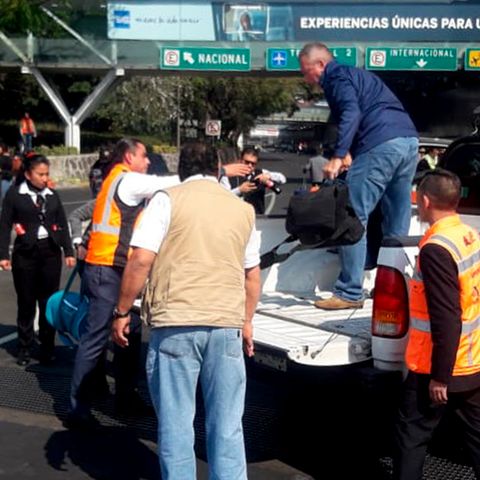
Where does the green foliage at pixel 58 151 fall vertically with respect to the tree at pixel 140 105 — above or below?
below

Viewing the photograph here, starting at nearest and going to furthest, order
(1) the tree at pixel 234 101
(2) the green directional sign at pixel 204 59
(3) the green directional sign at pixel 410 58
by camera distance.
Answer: (3) the green directional sign at pixel 410 58
(2) the green directional sign at pixel 204 59
(1) the tree at pixel 234 101

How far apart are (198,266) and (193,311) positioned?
20cm

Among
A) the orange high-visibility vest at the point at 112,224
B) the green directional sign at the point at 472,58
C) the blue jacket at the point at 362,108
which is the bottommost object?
the orange high-visibility vest at the point at 112,224

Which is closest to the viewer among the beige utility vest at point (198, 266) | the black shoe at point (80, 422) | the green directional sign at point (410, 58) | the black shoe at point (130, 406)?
the beige utility vest at point (198, 266)

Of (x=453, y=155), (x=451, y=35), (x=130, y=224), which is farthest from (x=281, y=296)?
(x=451, y=35)

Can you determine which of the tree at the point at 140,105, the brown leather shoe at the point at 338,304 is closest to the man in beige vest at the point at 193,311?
the brown leather shoe at the point at 338,304

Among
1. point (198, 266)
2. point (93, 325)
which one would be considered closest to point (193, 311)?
point (198, 266)

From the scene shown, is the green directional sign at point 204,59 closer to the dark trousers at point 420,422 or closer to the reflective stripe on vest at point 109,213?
the reflective stripe on vest at point 109,213

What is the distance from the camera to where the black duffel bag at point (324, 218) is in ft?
19.4

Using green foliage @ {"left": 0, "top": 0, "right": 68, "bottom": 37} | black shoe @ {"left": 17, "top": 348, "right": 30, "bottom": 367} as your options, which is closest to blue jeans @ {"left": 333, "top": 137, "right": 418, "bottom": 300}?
black shoe @ {"left": 17, "top": 348, "right": 30, "bottom": 367}

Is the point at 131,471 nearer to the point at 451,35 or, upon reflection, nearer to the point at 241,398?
the point at 241,398

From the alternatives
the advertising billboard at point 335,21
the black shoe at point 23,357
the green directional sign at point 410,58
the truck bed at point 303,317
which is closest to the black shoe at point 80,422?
the truck bed at point 303,317

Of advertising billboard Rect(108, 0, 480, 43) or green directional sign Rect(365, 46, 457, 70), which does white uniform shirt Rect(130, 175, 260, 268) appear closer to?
green directional sign Rect(365, 46, 457, 70)

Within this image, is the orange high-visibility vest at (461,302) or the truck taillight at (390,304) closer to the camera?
the orange high-visibility vest at (461,302)
